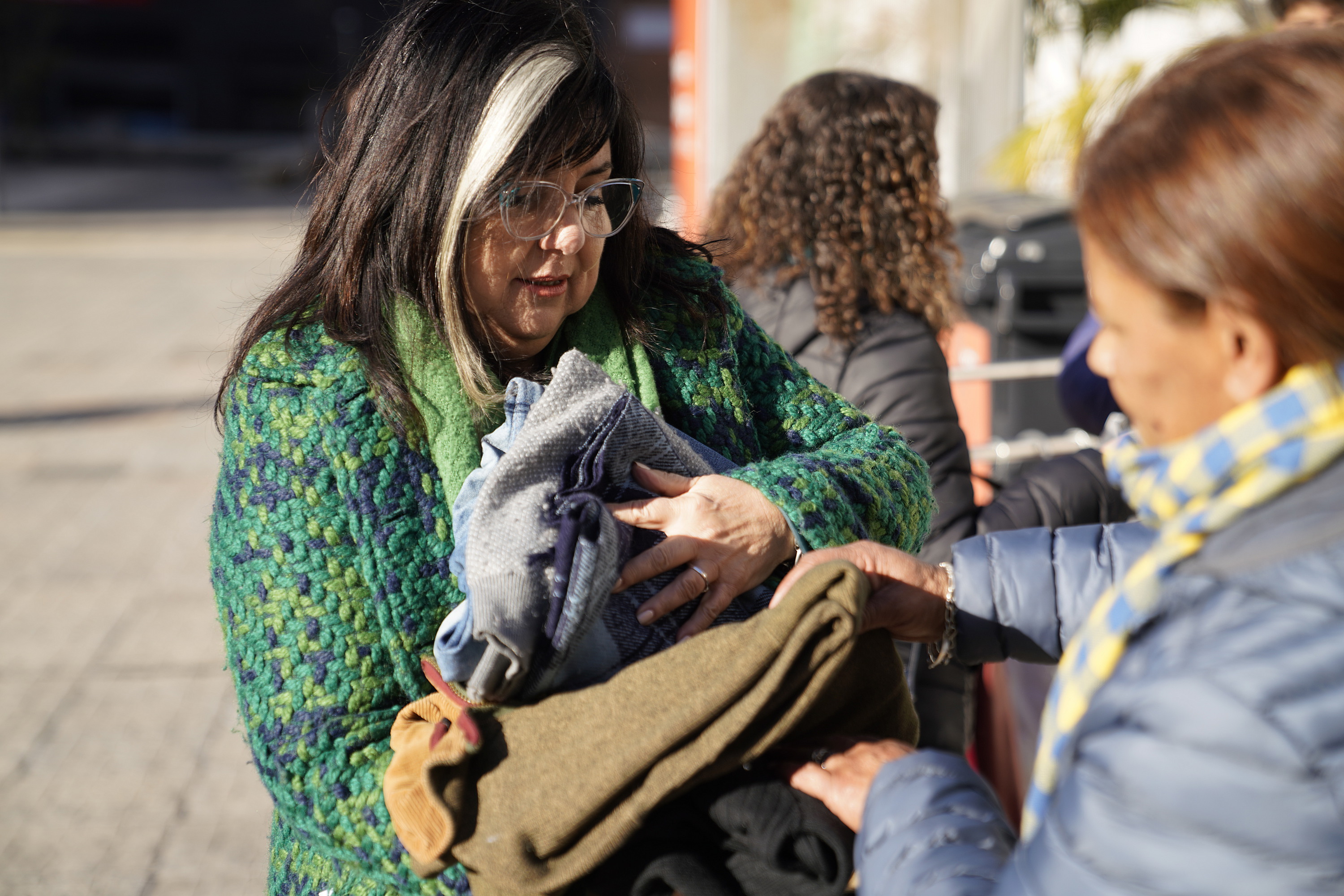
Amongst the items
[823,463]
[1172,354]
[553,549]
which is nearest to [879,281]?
[823,463]

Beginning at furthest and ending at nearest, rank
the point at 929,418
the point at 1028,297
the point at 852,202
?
the point at 1028,297
the point at 852,202
the point at 929,418

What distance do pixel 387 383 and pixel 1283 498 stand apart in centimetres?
103

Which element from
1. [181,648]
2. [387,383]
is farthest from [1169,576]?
[181,648]

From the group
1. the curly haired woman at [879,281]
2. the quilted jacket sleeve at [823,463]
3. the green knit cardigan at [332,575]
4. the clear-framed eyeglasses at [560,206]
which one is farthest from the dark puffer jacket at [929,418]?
the green knit cardigan at [332,575]

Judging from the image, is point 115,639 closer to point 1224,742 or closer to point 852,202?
point 852,202

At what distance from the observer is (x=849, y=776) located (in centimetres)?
119

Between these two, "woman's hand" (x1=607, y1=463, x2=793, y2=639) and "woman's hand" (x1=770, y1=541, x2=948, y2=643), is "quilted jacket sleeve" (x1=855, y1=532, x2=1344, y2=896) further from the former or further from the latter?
"woman's hand" (x1=607, y1=463, x2=793, y2=639)

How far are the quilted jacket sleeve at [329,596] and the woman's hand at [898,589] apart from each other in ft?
1.52

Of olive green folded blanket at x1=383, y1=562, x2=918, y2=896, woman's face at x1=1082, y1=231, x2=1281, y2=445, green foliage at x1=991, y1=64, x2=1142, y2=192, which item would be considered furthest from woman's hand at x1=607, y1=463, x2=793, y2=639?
green foliage at x1=991, y1=64, x2=1142, y2=192

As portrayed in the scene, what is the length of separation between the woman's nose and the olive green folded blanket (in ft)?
2.16

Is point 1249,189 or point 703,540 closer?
point 1249,189

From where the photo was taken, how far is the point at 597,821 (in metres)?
1.14

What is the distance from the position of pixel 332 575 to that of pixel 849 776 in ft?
2.15

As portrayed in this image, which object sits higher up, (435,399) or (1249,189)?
(1249,189)
